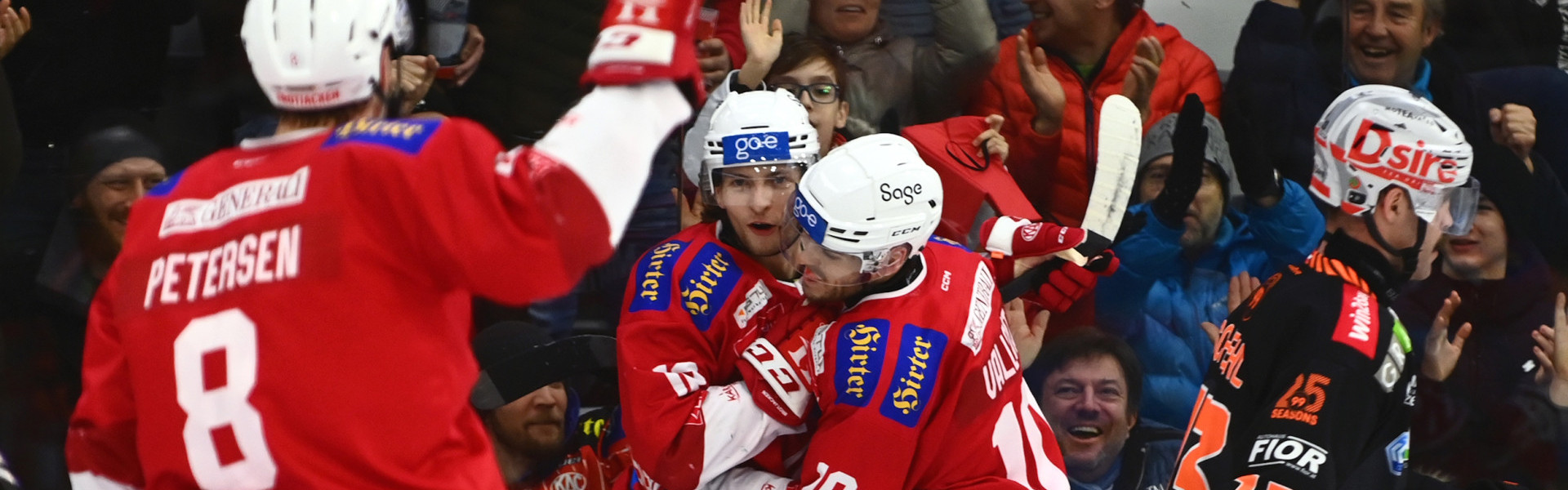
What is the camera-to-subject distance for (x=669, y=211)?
5059 mm

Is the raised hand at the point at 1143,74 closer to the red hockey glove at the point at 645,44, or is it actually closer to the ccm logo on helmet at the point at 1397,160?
the ccm logo on helmet at the point at 1397,160

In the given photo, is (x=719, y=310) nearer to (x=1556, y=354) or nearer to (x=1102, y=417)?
(x=1102, y=417)

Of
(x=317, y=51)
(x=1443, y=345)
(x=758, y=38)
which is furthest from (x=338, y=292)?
(x=1443, y=345)

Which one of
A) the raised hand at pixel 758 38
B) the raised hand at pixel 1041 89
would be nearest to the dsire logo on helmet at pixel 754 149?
the raised hand at pixel 758 38

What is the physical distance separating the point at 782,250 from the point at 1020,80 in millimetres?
1884

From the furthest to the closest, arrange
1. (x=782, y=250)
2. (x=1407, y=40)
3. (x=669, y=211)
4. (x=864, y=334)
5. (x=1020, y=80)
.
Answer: (x=1407, y=40) → (x=1020, y=80) → (x=669, y=211) → (x=782, y=250) → (x=864, y=334)

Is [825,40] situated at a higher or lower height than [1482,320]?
higher

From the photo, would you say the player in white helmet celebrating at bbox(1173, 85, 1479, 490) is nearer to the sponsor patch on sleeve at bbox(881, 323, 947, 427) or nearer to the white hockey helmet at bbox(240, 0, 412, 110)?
the sponsor patch on sleeve at bbox(881, 323, 947, 427)

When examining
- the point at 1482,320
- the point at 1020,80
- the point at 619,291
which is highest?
the point at 1020,80

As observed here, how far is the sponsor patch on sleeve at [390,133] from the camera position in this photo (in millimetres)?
2496

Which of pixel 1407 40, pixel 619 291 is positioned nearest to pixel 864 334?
pixel 619 291

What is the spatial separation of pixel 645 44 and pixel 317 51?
22.5 inches

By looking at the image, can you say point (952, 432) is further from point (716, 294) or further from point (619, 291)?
point (619, 291)

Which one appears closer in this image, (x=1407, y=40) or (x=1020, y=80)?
(x=1020, y=80)
